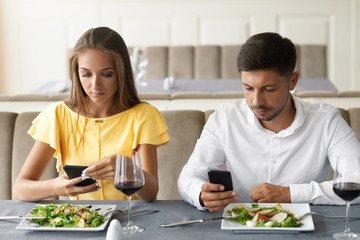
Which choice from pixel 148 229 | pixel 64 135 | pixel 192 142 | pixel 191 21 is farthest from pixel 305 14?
pixel 148 229

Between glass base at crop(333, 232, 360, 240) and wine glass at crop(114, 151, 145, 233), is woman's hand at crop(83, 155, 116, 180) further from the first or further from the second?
glass base at crop(333, 232, 360, 240)

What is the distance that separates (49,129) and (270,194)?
795 mm

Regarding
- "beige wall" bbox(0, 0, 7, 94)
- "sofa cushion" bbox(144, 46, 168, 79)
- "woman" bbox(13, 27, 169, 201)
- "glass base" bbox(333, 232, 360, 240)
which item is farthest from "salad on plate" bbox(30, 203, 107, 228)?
"beige wall" bbox(0, 0, 7, 94)

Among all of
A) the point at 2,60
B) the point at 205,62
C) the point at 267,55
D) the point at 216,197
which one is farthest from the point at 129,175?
the point at 2,60

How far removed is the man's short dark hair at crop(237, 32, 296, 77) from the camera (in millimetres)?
1752

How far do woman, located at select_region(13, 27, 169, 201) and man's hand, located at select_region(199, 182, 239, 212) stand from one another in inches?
11.4

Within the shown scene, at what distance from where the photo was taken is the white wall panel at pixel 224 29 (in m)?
5.64

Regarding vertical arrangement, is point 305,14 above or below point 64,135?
above

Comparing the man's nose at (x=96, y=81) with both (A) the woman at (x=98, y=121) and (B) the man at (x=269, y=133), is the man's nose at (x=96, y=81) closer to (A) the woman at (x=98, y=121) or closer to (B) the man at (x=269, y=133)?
(A) the woman at (x=98, y=121)

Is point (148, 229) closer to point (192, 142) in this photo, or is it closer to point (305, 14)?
point (192, 142)

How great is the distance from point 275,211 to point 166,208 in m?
0.32

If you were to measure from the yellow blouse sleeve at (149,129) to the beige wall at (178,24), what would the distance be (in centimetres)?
382

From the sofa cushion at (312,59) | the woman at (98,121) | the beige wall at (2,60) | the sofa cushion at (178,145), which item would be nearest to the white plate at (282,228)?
the woman at (98,121)

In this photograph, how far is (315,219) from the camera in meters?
1.52
